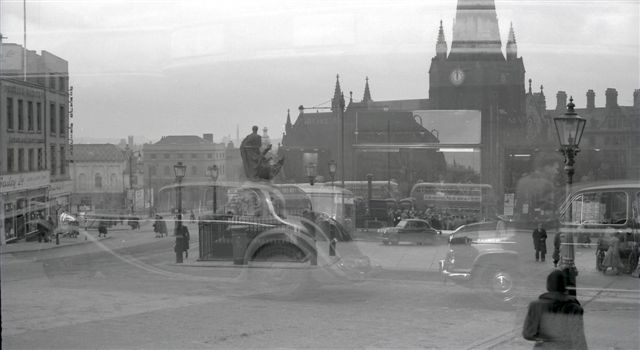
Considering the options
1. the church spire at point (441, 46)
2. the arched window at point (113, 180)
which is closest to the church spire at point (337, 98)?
the church spire at point (441, 46)

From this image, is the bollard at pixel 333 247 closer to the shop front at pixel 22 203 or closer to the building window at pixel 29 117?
the shop front at pixel 22 203

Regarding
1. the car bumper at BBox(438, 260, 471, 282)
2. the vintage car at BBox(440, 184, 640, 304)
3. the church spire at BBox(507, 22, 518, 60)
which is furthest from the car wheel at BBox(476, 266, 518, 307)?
the church spire at BBox(507, 22, 518, 60)

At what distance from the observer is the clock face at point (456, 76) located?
3.05 metres

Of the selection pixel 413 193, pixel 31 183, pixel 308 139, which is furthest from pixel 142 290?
pixel 413 193

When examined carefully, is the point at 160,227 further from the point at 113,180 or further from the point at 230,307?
the point at 230,307

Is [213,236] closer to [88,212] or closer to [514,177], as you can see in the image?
[88,212]

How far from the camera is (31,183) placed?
312cm

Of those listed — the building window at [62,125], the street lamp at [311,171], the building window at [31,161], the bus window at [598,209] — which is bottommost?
the bus window at [598,209]

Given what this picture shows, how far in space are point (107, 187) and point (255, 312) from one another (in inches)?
37.3

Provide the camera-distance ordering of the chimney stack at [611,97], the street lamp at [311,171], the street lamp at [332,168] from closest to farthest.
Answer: the chimney stack at [611,97] → the street lamp at [332,168] → the street lamp at [311,171]

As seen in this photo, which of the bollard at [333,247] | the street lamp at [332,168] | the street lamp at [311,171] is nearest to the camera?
the street lamp at [332,168]

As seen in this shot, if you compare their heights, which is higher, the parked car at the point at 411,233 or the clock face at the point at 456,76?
the clock face at the point at 456,76

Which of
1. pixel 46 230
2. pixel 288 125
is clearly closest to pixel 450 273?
pixel 288 125

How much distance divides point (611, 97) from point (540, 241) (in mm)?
752
